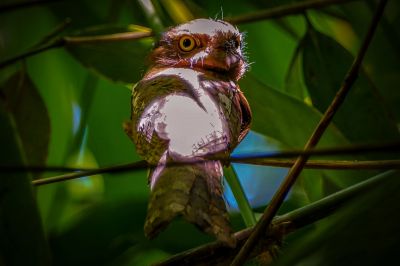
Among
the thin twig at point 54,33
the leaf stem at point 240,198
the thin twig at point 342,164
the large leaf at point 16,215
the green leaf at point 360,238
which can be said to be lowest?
the leaf stem at point 240,198

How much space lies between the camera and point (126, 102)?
1592mm

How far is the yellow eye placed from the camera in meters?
1.16

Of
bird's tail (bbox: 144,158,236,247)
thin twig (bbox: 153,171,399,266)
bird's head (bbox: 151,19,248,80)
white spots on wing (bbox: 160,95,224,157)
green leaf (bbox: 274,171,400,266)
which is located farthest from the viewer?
bird's head (bbox: 151,19,248,80)

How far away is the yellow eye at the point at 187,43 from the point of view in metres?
1.16

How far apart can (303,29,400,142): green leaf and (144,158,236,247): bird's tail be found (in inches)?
22.8

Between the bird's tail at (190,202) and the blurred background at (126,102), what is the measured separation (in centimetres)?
31

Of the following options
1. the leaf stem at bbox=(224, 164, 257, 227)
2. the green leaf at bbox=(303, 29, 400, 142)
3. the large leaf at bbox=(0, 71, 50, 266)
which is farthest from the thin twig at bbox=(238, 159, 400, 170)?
the large leaf at bbox=(0, 71, 50, 266)

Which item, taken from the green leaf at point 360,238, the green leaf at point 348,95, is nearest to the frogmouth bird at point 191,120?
the green leaf at point 360,238

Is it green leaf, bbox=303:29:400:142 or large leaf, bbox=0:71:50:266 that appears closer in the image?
large leaf, bbox=0:71:50:266

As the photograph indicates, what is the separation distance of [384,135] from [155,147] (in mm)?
599

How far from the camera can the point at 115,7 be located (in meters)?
1.56

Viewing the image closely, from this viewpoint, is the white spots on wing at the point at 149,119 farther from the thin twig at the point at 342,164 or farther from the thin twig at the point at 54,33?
the thin twig at the point at 54,33

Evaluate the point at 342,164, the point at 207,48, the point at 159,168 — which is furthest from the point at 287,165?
the point at 159,168

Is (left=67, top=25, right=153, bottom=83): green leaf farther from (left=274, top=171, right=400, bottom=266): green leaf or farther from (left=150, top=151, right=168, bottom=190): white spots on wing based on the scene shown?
(left=274, top=171, right=400, bottom=266): green leaf
